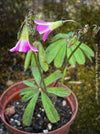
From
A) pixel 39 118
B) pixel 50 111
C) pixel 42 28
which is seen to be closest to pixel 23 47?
pixel 42 28

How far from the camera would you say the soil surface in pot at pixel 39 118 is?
1217 mm

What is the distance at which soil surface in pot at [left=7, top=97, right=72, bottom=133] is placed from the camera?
122 centimetres

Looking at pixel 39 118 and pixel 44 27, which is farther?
pixel 39 118

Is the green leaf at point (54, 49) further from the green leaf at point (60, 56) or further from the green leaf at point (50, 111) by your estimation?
the green leaf at point (50, 111)

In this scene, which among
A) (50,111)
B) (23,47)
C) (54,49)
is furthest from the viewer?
(54,49)

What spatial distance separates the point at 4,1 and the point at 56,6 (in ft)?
1.73

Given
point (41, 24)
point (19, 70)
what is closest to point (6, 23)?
point (19, 70)

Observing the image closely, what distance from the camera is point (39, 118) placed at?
1.26 meters

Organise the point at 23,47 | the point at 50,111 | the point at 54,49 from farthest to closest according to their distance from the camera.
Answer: the point at 54,49 → the point at 50,111 → the point at 23,47

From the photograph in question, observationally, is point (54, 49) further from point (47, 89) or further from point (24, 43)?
point (24, 43)

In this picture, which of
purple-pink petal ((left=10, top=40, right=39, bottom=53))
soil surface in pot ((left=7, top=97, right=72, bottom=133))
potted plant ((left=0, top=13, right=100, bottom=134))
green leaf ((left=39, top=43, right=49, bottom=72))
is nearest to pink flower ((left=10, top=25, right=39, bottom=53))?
purple-pink petal ((left=10, top=40, right=39, bottom=53))

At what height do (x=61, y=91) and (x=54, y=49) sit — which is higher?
(x=54, y=49)

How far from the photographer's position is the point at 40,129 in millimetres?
1213

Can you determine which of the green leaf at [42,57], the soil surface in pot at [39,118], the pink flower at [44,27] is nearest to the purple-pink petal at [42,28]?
the pink flower at [44,27]
